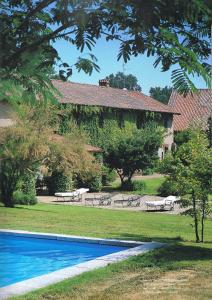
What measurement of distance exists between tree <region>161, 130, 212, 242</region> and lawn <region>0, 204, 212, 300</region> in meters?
1.05

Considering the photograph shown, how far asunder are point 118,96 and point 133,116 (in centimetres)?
263

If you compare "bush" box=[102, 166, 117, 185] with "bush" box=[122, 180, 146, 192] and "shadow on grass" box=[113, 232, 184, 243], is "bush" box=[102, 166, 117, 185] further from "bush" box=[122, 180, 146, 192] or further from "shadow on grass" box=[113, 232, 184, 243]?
"shadow on grass" box=[113, 232, 184, 243]

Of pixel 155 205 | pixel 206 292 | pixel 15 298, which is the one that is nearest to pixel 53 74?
pixel 15 298

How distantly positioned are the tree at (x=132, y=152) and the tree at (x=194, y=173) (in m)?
15.8

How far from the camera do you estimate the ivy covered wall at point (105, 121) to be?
30688 mm

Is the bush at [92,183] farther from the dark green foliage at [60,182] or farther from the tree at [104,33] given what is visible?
the tree at [104,33]

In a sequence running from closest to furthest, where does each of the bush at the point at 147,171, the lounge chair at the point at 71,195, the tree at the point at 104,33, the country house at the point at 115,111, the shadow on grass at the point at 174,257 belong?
the tree at the point at 104,33, the shadow on grass at the point at 174,257, the lounge chair at the point at 71,195, the country house at the point at 115,111, the bush at the point at 147,171

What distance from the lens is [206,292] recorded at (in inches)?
285

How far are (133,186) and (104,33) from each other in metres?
27.5

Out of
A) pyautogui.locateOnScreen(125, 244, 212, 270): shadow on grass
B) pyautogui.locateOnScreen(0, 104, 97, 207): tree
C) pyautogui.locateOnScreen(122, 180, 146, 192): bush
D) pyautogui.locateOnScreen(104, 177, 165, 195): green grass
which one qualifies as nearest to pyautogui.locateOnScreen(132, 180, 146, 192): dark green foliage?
pyautogui.locateOnScreen(122, 180, 146, 192): bush

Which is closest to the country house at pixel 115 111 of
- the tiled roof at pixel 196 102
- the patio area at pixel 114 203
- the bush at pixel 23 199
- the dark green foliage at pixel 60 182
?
the dark green foliage at pixel 60 182

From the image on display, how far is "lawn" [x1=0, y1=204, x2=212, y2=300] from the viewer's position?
729cm

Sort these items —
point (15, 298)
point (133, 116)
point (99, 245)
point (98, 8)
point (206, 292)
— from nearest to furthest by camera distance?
1. point (98, 8)
2. point (15, 298)
3. point (206, 292)
4. point (99, 245)
5. point (133, 116)

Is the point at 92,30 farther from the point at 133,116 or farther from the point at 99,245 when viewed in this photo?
the point at 133,116
